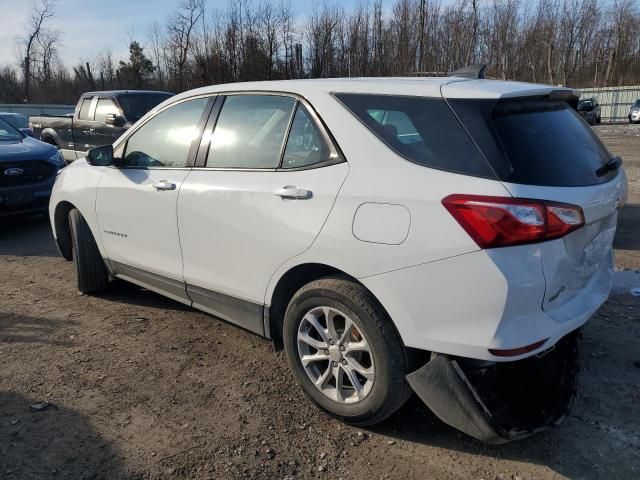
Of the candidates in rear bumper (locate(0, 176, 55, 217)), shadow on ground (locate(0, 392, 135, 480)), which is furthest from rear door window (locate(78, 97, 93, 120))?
shadow on ground (locate(0, 392, 135, 480))

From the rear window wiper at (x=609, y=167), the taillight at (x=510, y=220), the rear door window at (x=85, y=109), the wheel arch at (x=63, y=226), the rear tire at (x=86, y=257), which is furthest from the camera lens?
the rear door window at (x=85, y=109)

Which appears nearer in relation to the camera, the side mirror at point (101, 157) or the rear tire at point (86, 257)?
the side mirror at point (101, 157)

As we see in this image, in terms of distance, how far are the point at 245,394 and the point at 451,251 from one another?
1.65 meters

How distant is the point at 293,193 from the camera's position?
287 centimetres

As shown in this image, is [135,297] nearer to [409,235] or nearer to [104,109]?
[409,235]

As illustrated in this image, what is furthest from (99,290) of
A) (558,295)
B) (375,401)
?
(558,295)

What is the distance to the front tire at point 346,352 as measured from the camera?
260 centimetres

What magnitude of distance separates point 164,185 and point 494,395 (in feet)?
8.13

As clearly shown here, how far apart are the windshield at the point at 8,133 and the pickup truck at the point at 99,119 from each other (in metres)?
2.04

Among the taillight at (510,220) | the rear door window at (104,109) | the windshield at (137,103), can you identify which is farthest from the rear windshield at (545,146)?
the rear door window at (104,109)

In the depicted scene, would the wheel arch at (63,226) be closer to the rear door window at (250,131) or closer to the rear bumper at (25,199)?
the rear door window at (250,131)

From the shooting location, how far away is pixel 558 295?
239 centimetres

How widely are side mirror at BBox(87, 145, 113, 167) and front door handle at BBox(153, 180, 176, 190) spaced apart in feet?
2.34

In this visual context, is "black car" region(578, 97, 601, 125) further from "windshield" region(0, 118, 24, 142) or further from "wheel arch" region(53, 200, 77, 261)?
"wheel arch" region(53, 200, 77, 261)
